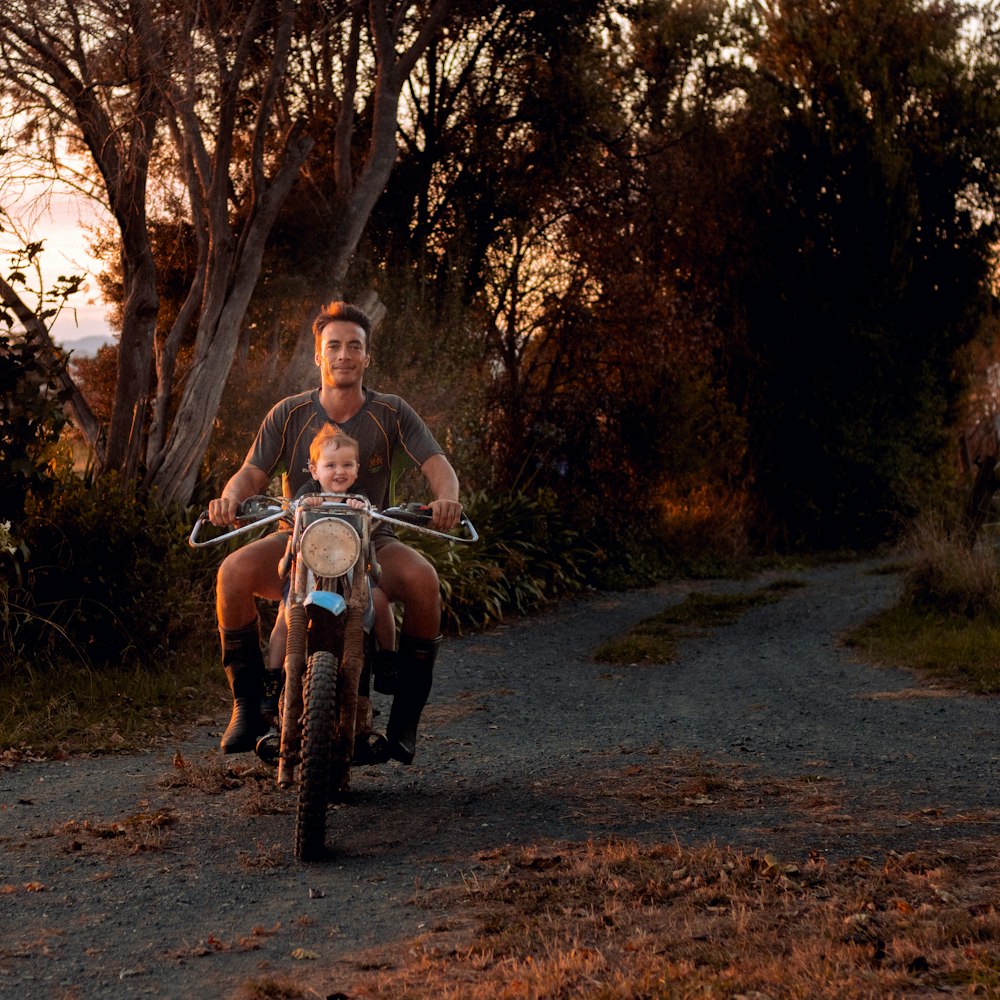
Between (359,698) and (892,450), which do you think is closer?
(359,698)

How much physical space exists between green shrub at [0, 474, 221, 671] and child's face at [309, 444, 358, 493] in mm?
3681

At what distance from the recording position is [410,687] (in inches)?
206

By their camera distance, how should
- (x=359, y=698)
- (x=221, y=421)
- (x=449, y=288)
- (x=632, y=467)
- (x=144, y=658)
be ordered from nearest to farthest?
(x=359, y=698)
(x=144, y=658)
(x=221, y=421)
(x=449, y=288)
(x=632, y=467)

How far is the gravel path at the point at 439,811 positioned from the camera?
3.78 meters

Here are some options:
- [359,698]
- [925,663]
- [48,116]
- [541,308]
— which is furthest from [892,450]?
[359,698]

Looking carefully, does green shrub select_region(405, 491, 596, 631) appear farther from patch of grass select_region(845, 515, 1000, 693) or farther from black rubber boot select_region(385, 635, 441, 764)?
black rubber boot select_region(385, 635, 441, 764)

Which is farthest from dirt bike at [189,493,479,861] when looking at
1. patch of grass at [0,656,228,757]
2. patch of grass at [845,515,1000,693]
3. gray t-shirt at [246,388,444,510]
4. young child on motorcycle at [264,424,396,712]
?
patch of grass at [845,515,1000,693]

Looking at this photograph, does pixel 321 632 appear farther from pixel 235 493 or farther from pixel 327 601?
pixel 235 493

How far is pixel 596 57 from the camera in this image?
48.5 feet

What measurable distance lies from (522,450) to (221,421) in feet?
13.1

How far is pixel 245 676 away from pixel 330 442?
39.4 inches

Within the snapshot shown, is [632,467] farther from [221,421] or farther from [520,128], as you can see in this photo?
[221,421]

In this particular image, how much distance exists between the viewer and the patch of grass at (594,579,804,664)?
33.2ft

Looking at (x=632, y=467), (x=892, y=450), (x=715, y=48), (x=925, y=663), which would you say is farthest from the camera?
(x=892, y=450)
